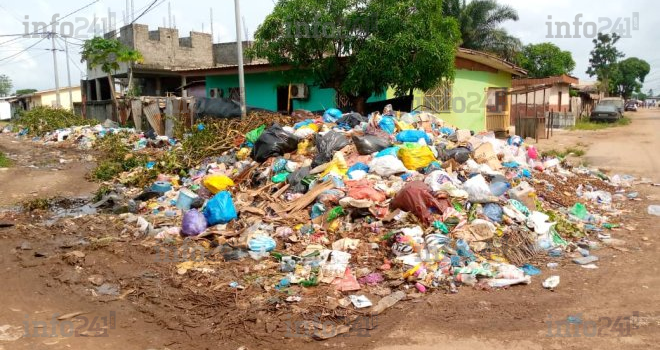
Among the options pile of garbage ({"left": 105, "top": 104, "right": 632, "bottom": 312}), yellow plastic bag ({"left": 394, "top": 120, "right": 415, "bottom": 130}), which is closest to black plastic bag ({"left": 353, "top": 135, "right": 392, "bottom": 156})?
pile of garbage ({"left": 105, "top": 104, "right": 632, "bottom": 312})

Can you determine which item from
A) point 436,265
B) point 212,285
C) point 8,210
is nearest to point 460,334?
point 436,265

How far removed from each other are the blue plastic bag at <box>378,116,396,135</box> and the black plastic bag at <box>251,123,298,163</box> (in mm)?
1424

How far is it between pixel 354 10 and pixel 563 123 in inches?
654

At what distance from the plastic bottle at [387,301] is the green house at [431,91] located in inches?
365

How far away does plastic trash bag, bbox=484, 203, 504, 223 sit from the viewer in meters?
5.58

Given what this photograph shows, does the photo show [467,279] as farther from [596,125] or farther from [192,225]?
[596,125]

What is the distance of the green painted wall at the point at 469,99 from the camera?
15.5 metres

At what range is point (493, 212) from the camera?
561 centimetres

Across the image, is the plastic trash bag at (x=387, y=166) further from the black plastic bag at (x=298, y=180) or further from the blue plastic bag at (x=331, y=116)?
the blue plastic bag at (x=331, y=116)

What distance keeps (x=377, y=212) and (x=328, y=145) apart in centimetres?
204

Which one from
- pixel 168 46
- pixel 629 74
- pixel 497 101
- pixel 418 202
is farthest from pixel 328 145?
pixel 629 74

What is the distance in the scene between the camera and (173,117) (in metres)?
12.9

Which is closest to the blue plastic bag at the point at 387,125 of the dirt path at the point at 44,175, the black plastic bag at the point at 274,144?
the black plastic bag at the point at 274,144

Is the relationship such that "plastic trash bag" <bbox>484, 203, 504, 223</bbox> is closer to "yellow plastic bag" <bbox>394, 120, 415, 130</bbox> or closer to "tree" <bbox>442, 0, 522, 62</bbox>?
"yellow plastic bag" <bbox>394, 120, 415, 130</bbox>
